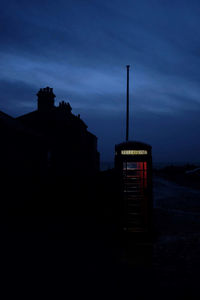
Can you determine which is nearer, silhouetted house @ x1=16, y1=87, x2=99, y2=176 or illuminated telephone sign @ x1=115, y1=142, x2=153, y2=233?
illuminated telephone sign @ x1=115, y1=142, x2=153, y2=233

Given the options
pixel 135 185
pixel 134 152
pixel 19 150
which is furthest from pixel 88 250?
pixel 19 150

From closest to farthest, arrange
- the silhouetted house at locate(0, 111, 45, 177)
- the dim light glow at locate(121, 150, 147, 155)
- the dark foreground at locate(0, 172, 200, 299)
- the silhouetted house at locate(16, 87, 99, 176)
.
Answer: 1. the dark foreground at locate(0, 172, 200, 299)
2. the dim light glow at locate(121, 150, 147, 155)
3. the silhouetted house at locate(0, 111, 45, 177)
4. the silhouetted house at locate(16, 87, 99, 176)

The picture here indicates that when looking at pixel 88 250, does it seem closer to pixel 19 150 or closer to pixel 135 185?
pixel 135 185

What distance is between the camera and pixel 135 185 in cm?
827

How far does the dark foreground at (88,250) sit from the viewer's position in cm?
490

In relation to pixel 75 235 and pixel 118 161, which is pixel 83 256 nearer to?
pixel 75 235

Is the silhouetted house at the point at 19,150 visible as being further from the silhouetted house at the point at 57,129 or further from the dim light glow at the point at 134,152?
the dim light glow at the point at 134,152

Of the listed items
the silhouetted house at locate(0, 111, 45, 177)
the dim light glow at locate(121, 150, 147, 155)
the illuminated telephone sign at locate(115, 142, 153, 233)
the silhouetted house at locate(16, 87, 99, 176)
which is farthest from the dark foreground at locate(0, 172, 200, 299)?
the silhouetted house at locate(16, 87, 99, 176)

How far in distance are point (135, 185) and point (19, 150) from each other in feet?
34.5

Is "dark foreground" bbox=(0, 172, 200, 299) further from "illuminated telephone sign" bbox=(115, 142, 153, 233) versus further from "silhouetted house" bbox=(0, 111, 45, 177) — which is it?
"silhouetted house" bbox=(0, 111, 45, 177)

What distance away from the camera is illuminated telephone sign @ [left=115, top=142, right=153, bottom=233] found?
8125 millimetres

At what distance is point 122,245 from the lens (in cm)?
750

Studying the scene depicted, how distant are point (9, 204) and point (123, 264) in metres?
8.24

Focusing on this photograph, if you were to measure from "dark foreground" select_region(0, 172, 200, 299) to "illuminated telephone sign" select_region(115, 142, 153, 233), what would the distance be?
62 centimetres
